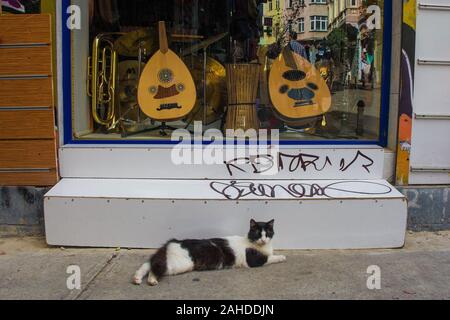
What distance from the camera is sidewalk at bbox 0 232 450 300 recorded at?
11.3ft

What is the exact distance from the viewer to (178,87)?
202 inches

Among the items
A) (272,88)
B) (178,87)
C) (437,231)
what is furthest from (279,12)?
(437,231)

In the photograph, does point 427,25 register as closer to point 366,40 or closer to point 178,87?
point 366,40

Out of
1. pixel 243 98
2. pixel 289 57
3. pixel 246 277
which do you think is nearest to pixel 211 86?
pixel 243 98

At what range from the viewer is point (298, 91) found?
204 inches

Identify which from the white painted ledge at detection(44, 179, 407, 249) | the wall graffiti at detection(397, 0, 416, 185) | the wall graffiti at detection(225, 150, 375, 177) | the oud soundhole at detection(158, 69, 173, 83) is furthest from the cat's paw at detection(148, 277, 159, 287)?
the wall graffiti at detection(397, 0, 416, 185)

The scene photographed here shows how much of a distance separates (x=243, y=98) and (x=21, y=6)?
7.18ft

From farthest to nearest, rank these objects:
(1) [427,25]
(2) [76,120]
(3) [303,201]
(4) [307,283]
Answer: (2) [76,120] → (1) [427,25] → (3) [303,201] → (4) [307,283]

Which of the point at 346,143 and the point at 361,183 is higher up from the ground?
the point at 346,143

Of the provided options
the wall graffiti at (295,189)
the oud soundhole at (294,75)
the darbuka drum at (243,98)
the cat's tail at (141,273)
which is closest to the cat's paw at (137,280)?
the cat's tail at (141,273)

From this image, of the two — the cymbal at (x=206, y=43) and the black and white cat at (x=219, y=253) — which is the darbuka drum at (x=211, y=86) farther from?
the black and white cat at (x=219, y=253)

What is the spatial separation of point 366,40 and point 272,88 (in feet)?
3.31

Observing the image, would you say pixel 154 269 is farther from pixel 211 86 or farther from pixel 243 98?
pixel 211 86

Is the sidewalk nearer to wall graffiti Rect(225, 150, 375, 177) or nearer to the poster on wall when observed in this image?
wall graffiti Rect(225, 150, 375, 177)
